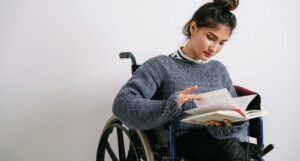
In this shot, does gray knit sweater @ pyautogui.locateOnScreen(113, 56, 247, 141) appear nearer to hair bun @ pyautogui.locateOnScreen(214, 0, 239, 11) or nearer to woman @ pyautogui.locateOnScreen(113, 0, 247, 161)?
woman @ pyautogui.locateOnScreen(113, 0, 247, 161)

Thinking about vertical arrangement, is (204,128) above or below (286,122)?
above

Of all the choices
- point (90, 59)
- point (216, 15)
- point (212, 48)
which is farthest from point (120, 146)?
point (216, 15)

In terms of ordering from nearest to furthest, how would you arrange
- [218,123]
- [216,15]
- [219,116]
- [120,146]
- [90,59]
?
[219,116] → [218,123] → [216,15] → [120,146] → [90,59]

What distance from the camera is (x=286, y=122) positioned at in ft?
6.48

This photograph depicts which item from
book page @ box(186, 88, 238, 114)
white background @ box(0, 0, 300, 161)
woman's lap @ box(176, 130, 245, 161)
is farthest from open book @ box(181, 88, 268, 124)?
white background @ box(0, 0, 300, 161)

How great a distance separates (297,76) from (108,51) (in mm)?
1086

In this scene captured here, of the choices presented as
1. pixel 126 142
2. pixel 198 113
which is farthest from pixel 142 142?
pixel 126 142

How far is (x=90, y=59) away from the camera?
180 cm

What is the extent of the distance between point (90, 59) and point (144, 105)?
770 millimetres

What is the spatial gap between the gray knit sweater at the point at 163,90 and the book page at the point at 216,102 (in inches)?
3.1

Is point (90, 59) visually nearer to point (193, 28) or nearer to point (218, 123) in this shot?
point (193, 28)

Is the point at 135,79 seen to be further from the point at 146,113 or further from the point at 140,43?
the point at 140,43

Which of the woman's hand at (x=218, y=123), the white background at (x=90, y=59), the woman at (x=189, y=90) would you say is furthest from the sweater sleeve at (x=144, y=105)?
the white background at (x=90, y=59)

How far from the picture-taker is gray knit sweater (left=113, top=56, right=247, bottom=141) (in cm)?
110
